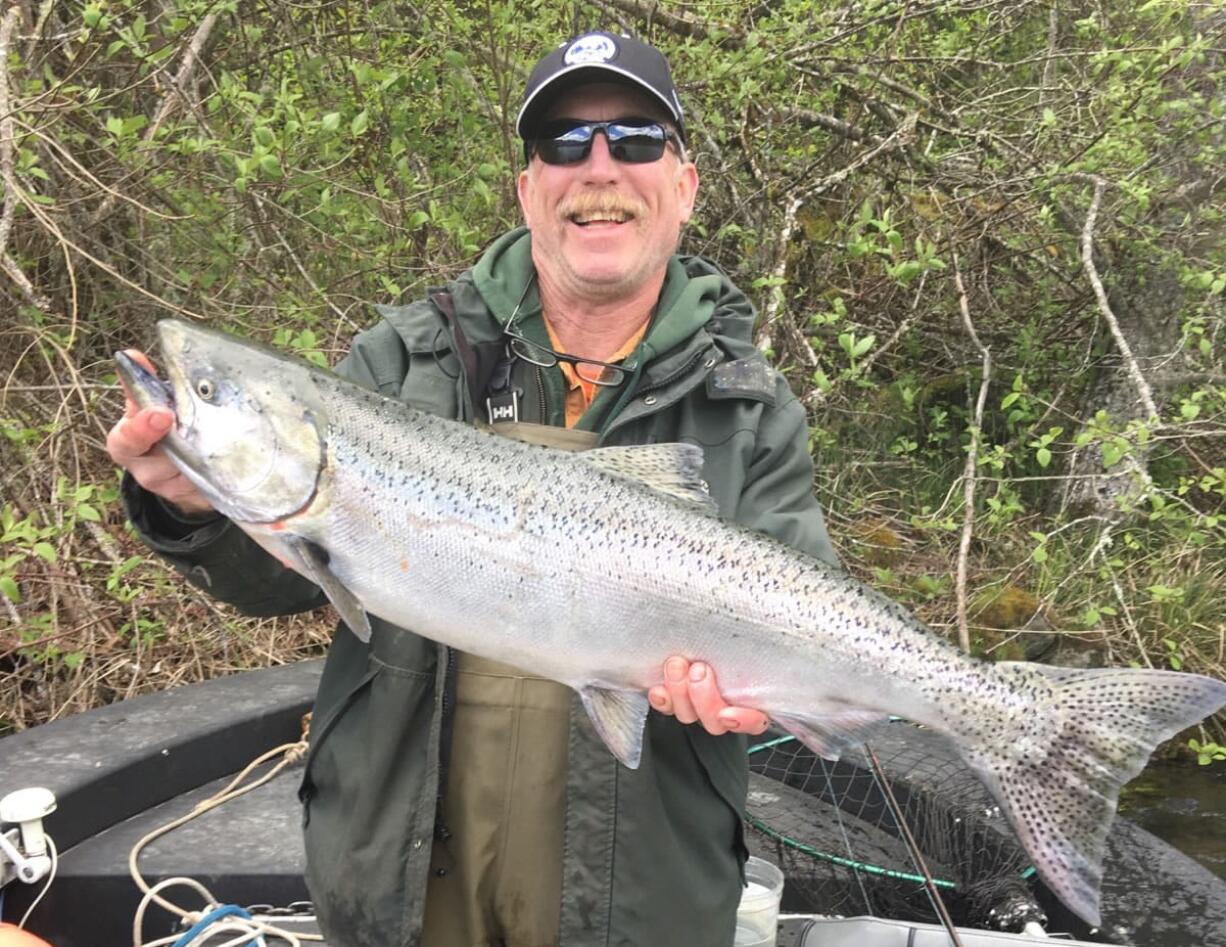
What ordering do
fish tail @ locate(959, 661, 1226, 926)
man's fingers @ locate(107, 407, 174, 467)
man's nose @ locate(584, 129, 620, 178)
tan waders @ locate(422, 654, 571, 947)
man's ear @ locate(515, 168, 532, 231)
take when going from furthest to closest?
man's ear @ locate(515, 168, 532, 231) → man's nose @ locate(584, 129, 620, 178) → tan waders @ locate(422, 654, 571, 947) → fish tail @ locate(959, 661, 1226, 926) → man's fingers @ locate(107, 407, 174, 467)

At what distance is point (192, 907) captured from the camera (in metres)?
3.13

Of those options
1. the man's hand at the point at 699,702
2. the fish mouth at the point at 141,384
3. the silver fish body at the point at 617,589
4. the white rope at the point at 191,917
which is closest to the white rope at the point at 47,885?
the white rope at the point at 191,917

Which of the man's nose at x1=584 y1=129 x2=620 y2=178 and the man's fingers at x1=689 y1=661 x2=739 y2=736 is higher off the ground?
the man's nose at x1=584 y1=129 x2=620 y2=178

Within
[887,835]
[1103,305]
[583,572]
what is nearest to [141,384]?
[583,572]

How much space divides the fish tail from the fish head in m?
1.71

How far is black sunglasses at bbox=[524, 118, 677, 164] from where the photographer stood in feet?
8.84

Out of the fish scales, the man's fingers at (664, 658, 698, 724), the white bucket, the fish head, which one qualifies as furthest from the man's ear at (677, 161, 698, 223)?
the white bucket

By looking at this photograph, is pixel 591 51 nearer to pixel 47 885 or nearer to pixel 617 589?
pixel 617 589

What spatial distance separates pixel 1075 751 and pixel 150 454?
87.6 inches

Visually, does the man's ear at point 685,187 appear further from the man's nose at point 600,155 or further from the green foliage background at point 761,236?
the green foliage background at point 761,236

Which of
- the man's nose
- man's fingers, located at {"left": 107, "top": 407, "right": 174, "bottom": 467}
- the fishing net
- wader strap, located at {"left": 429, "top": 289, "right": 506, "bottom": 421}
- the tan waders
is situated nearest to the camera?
man's fingers, located at {"left": 107, "top": 407, "right": 174, "bottom": 467}

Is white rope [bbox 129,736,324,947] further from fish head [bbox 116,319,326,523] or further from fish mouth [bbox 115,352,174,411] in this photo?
fish mouth [bbox 115,352,174,411]

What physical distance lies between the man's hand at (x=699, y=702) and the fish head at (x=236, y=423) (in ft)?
3.06

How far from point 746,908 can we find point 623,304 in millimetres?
1854
